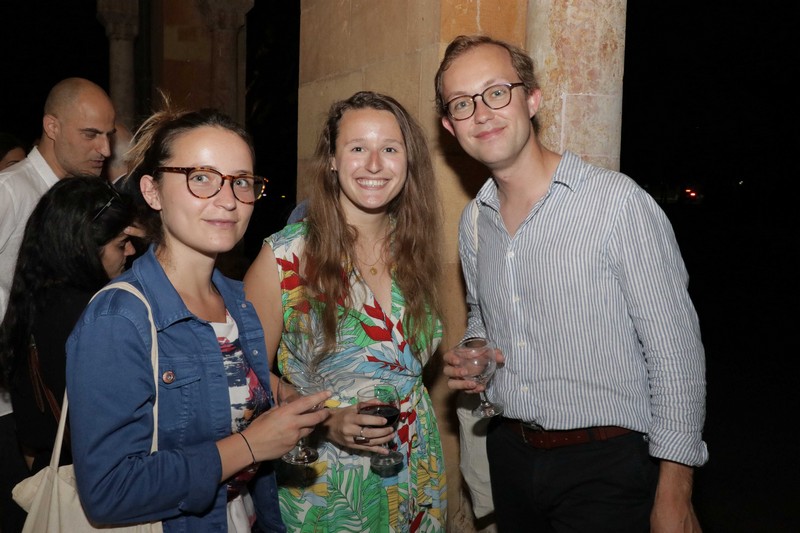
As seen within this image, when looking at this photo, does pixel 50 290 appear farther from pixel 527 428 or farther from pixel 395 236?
pixel 527 428

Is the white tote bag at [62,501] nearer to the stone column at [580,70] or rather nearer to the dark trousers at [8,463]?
the dark trousers at [8,463]

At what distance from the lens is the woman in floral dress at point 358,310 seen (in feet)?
7.54

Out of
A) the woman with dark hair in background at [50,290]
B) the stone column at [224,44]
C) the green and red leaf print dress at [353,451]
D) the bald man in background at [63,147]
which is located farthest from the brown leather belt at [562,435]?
the stone column at [224,44]

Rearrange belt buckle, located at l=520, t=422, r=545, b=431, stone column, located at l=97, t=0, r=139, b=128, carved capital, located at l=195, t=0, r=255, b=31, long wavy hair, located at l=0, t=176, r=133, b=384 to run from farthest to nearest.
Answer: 1. stone column, located at l=97, t=0, r=139, b=128
2. carved capital, located at l=195, t=0, r=255, b=31
3. long wavy hair, located at l=0, t=176, r=133, b=384
4. belt buckle, located at l=520, t=422, r=545, b=431

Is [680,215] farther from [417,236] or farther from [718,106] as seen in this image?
[417,236]

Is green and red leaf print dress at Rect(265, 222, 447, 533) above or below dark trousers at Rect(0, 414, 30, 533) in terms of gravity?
above

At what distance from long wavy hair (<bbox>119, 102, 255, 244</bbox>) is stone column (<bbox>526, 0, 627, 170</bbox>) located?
1420 millimetres

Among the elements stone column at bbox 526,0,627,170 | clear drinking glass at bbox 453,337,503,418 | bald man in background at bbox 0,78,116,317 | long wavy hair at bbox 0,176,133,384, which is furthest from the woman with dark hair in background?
stone column at bbox 526,0,627,170

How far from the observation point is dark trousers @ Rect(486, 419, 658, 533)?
2.02 m

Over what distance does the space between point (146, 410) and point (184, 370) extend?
5.4 inches

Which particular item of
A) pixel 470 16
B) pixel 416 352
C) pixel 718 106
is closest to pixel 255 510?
pixel 416 352

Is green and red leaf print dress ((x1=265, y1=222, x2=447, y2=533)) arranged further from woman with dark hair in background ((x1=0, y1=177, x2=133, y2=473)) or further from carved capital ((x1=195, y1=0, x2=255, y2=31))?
carved capital ((x1=195, y1=0, x2=255, y2=31))

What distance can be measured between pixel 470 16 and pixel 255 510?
224 cm

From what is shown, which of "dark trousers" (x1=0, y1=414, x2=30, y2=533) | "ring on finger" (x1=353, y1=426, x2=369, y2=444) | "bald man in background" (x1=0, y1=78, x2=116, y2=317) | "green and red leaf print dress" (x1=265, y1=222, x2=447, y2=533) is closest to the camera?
"ring on finger" (x1=353, y1=426, x2=369, y2=444)
